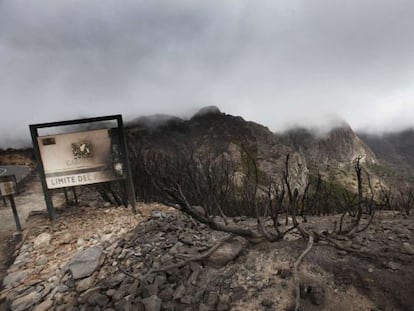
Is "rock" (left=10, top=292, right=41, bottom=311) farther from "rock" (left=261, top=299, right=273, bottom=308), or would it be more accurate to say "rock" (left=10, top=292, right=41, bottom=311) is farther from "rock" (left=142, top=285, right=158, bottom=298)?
"rock" (left=261, top=299, right=273, bottom=308)

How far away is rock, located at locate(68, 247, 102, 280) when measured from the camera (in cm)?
A: 383

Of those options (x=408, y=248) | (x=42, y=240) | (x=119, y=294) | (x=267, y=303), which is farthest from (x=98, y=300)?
(x=408, y=248)

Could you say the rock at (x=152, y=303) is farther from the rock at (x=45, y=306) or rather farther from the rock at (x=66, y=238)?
the rock at (x=66, y=238)

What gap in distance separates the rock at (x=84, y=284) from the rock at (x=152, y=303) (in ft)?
3.69

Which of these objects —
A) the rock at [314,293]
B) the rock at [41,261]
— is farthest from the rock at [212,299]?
the rock at [41,261]

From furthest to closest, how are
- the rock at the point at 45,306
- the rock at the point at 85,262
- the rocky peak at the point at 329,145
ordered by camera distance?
the rocky peak at the point at 329,145
the rock at the point at 85,262
the rock at the point at 45,306

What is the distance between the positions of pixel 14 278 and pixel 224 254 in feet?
10.7

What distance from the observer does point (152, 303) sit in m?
2.94

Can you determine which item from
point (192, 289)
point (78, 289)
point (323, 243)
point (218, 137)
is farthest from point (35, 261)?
point (218, 137)

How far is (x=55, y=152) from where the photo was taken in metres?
5.42

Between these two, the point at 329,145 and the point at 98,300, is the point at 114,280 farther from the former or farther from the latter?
the point at 329,145

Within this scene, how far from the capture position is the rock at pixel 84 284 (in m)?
3.62

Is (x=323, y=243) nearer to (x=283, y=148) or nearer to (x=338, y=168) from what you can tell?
(x=283, y=148)

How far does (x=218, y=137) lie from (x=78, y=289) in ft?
263
